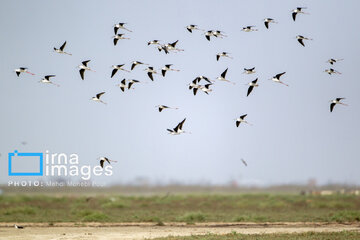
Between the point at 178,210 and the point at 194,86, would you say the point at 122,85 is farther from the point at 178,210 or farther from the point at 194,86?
the point at 178,210

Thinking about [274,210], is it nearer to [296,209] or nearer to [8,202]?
[296,209]

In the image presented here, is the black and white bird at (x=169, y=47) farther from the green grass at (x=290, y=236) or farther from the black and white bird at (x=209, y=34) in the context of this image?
the green grass at (x=290, y=236)

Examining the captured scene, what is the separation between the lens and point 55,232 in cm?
3412

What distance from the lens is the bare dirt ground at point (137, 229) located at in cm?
3219

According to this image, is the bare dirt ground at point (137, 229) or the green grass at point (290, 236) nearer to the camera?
the green grass at point (290, 236)

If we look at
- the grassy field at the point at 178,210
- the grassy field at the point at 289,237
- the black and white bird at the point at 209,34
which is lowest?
the grassy field at the point at 289,237

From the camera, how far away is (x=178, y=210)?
181 feet

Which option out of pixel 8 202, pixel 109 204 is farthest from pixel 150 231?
pixel 8 202

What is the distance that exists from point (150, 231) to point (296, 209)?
24.6 m

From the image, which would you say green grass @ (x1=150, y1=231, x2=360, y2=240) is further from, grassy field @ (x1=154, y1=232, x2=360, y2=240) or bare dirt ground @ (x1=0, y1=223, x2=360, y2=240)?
bare dirt ground @ (x1=0, y1=223, x2=360, y2=240)

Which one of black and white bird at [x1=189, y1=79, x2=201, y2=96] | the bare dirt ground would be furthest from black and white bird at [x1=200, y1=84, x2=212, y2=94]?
the bare dirt ground

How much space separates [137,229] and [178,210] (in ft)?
61.8

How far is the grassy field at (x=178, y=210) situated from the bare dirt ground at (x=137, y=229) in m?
2.35

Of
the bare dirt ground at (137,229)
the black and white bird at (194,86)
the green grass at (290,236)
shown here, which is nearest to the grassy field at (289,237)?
the green grass at (290,236)
